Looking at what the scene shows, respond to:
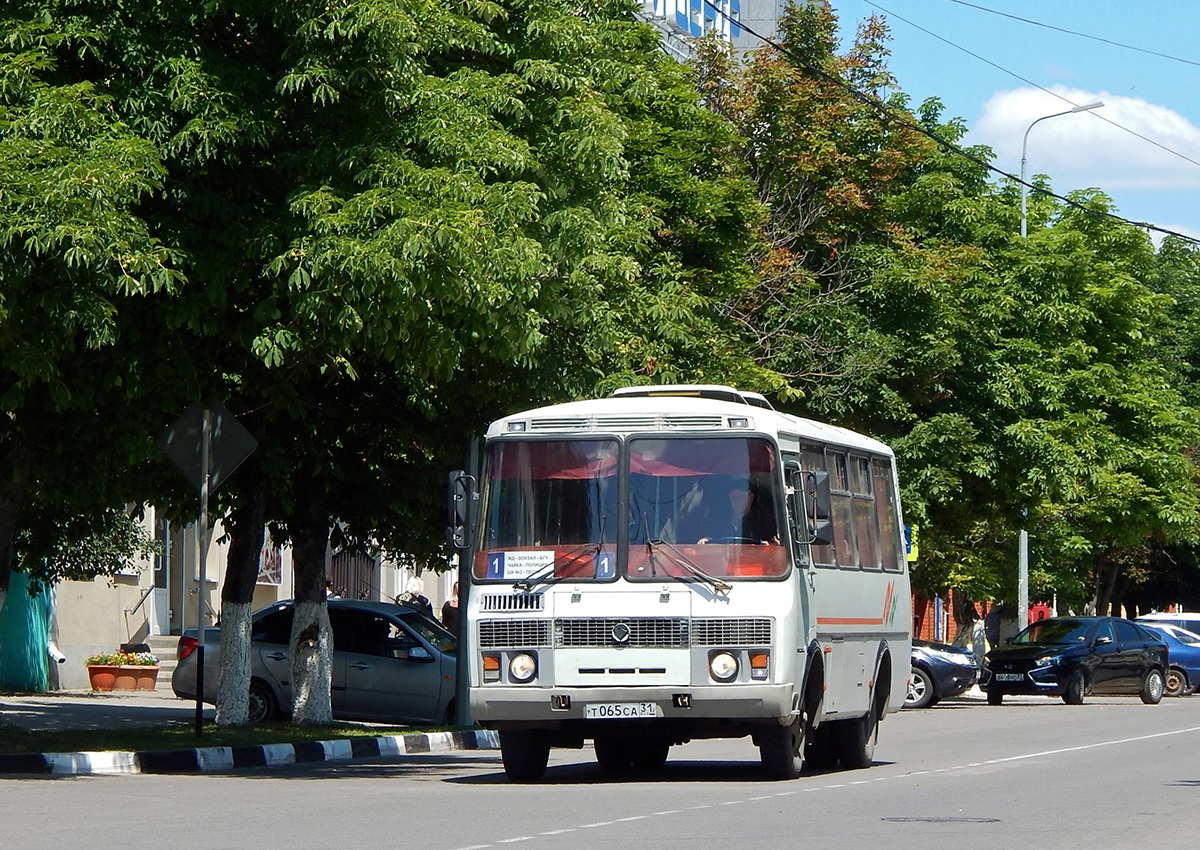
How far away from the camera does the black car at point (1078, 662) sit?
37.0m

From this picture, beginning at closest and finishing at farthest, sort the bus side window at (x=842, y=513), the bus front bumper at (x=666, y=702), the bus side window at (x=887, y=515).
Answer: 1. the bus front bumper at (x=666, y=702)
2. the bus side window at (x=842, y=513)
3. the bus side window at (x=887, y=515)

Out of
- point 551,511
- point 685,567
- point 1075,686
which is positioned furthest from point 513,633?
point 1075,686

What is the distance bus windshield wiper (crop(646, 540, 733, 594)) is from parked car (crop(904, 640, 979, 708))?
2033 cm

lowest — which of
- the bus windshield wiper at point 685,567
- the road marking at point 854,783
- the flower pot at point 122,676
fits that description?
the road marking at point 854,783

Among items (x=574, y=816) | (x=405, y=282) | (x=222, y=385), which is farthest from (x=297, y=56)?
(x=574, y=816)

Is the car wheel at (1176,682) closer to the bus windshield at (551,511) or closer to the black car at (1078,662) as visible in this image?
the black car at (1078,662)

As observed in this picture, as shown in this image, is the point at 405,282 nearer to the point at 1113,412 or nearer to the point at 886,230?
the point at 886,230

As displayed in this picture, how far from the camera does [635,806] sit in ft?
42.7

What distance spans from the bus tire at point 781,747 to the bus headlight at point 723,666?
2.40 ft

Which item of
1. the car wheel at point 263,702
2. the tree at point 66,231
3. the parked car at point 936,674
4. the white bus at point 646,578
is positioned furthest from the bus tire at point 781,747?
the parked car at point 936,674

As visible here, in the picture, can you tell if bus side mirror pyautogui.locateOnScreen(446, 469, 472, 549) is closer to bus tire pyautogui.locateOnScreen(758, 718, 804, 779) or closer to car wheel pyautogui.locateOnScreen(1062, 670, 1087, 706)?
bus tire pyautogui.locateOnScreen(758, 718, 804, 779)

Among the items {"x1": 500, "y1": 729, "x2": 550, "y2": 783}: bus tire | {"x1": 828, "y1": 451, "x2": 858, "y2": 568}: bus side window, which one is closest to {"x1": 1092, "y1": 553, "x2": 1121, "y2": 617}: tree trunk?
{"x1": 828, "y1": 451, "x2": 858, "y2": 568}: bus side window

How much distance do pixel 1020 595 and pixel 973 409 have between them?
1084cm

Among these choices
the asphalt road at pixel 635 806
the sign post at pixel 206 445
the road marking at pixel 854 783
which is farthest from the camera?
the sign post at pixel 206 445
